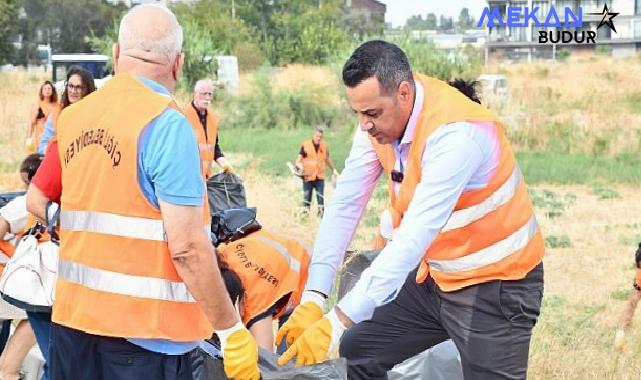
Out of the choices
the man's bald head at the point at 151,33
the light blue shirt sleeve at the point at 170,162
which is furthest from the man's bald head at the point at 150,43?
the light blue shirt sleeve at the point at 170,162

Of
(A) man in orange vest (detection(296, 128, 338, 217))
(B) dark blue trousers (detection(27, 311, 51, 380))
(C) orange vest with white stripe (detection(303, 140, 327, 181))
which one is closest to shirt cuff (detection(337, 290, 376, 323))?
(B) dark blue trousers (detection(27, 311, 51, 380))

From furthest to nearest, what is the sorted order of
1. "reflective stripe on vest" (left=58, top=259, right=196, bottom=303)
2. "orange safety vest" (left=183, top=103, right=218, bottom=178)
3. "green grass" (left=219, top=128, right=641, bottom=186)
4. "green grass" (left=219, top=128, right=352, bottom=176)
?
"green grass" (left=219, top=128, right=352, bottom=176), "green grass" (left=219, top=128, right=641, bottom=186), "orange safety vest" (left=183, top=103, right=218, bottom=178), "reflective stripe on vest" (left=58, top=259, right=196, bottom=303)

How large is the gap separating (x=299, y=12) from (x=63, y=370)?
249 ft

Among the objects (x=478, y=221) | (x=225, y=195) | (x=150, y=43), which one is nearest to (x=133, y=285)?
(x=150, y=43)

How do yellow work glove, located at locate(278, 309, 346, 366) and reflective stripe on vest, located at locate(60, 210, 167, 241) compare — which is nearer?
reflective stripe on vest, located at locate(60, 210, 167, 241)

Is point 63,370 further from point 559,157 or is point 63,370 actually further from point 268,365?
point 559,157

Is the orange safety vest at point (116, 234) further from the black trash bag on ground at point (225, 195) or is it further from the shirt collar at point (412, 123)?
the black trash bag on ground at point (225, 195)

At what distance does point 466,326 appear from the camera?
3.54 metres

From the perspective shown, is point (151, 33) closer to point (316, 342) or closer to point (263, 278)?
point (316, 342)

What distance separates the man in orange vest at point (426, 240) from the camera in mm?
3176

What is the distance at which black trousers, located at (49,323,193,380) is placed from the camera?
9.82 ft

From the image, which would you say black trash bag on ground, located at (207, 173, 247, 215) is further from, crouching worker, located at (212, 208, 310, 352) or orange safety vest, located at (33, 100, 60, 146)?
orange safety vest, located at (33, 100, 60, 146)

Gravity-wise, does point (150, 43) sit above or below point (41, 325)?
above

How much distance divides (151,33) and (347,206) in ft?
3.63
